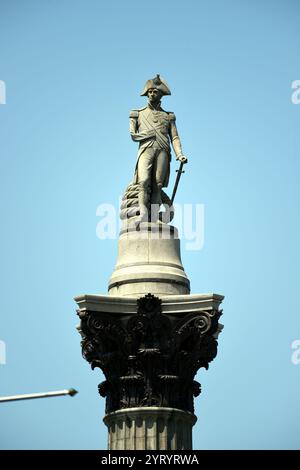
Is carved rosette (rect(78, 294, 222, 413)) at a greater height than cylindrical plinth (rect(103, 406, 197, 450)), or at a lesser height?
greater

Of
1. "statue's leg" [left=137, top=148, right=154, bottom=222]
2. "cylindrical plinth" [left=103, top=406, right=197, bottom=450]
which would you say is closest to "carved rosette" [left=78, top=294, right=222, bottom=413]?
"cylindrical plinth" [left=103, top=406, right=197, bottom=450]

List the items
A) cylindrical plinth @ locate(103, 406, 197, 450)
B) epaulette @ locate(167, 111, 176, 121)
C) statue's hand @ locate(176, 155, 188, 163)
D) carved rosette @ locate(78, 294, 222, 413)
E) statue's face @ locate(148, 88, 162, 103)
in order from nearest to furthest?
cylindrical plinth @ locate(103, 406, 197, 450)
carved rosette @ locate(78, 294, 222, 413)
statue's hand @ locate(176, 155, 188, 163)
statue's face @ locate(148, 88, 162, 103)
epaulette @ locate(167, 111, 176, 121)

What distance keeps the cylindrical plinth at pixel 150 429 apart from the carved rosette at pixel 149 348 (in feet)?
0.91

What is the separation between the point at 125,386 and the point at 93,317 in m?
2.41

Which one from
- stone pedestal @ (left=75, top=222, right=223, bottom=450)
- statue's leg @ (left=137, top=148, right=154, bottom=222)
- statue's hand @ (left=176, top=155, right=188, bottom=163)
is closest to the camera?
stone pedestal @ (left=75, top=222, right=223, bottom=450)

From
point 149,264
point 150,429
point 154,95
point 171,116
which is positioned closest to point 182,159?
point 171,116

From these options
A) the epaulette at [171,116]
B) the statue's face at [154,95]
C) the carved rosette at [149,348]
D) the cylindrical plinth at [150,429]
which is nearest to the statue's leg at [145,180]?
the epaulette at [171,116]

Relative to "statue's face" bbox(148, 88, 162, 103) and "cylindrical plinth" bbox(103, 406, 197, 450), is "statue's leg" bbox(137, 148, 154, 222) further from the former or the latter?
"cylindrical plinth" bbox(103, 406, 197, 450)

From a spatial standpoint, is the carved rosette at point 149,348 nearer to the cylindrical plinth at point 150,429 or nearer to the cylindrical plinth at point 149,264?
the cylindrical plinth at point 150,429

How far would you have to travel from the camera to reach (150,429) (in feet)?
192

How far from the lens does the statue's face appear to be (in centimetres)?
6328

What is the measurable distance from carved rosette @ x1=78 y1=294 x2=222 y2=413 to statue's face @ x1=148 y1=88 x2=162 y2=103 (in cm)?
765

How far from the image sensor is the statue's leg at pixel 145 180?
6231 cm
